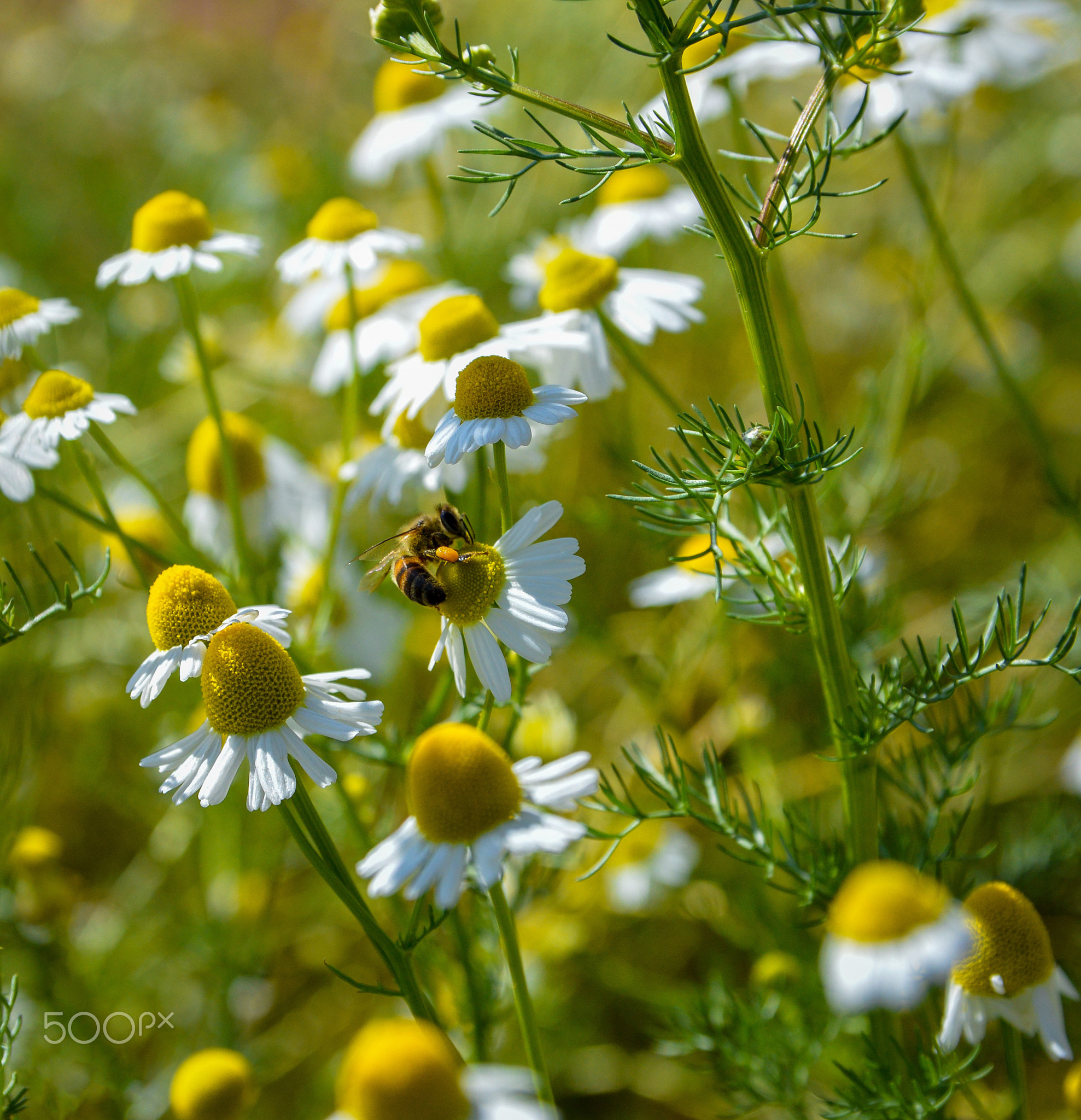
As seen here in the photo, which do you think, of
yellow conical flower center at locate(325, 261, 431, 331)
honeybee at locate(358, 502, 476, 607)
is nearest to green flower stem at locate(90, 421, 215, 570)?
honeybee at locate(358, 502, 476, 607)

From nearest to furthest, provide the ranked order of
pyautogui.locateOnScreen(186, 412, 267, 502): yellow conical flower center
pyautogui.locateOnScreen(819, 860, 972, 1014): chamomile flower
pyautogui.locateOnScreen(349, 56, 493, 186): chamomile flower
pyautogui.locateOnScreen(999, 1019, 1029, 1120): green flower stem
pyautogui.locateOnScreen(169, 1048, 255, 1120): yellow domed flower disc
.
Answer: pyautogui.locateOnScreen(819, 860, 972, 1014): chamomile flower → pyautogui.locateOnScreen(999, 1019, 1029, 1120): green flower stem → pyautogui.locateOnScreen(169, 1048, 255, 1120): yellow domed flower disc → pyautogui.locateOnScreen(186, 412, 267, 502): yellow conical flower center → pyautogui.locateOnScreen(349, 56, 493, 186): chamomile flower

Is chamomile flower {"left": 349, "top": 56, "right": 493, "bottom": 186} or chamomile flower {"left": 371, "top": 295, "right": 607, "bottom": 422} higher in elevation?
chamomile flower {"left": 349, "top": 56, "right": 493, "bottom": 186}

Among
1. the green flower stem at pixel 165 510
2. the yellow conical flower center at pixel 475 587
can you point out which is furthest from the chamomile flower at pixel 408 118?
the yellow conical flower center at pixel 475 587

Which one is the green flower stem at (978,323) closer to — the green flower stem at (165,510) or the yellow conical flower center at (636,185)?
the yellow conical flower center at (636,185)

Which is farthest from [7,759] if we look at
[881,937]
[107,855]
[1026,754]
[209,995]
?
[1026,754]

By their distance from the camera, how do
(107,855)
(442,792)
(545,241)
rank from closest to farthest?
(442,792) < (545,241) < (107,855)

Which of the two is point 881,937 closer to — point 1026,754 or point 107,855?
point 1026,754

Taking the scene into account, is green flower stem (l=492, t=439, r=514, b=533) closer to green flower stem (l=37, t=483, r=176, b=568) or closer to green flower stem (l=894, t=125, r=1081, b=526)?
→ green flower stem (l=37, t=483, r=176, b=568)
